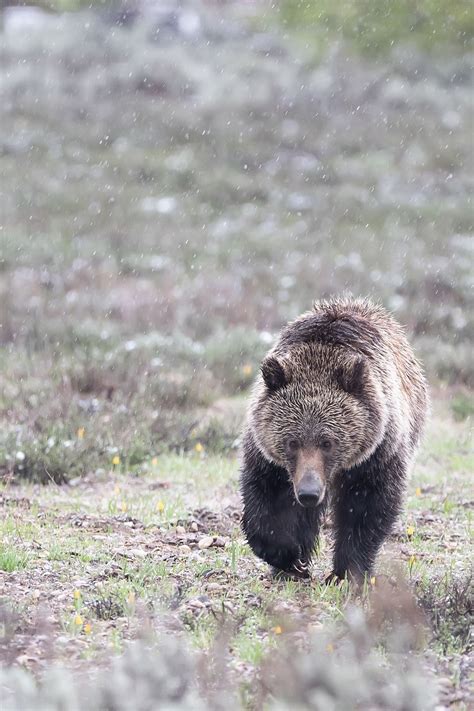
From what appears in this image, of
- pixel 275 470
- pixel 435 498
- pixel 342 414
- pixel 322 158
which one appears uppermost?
pixel 322 158

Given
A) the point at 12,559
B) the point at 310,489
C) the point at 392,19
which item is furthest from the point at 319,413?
the point at 392,19

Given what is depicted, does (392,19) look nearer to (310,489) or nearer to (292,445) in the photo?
(292,445)

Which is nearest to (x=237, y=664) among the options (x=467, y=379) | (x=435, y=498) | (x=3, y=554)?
(x=3, y=554)

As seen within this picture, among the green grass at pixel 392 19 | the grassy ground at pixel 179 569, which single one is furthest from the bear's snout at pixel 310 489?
the green grass at pixel 392 19

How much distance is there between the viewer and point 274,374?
5230 millimetres

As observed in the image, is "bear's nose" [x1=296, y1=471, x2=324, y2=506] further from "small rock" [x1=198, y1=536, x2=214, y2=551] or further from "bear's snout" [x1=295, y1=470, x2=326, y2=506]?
"small rock" [x1=198, y1=536, x2=214, y2=551]

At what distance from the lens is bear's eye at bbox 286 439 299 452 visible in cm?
511

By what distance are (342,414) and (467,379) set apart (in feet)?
23.2

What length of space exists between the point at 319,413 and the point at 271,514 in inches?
28.4

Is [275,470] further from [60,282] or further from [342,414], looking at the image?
[60,282]

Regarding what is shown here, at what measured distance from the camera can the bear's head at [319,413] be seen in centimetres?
510

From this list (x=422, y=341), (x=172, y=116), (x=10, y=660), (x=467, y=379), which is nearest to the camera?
(x=10, y=660)

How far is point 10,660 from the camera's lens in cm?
402

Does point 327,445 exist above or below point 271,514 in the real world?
above
